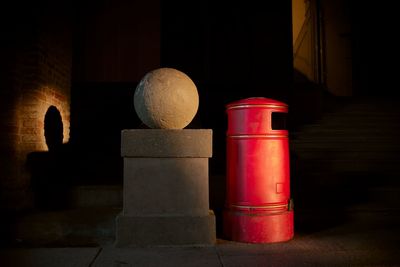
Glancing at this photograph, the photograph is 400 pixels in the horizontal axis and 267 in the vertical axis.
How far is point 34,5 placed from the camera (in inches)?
220

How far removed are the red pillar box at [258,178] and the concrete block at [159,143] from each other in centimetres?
55

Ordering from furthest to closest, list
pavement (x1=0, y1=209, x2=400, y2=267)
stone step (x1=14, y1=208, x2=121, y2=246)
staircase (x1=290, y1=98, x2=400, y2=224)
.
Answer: staircase (x1=290, y1=98, x2=400, y2=224)
stone step (x1=14, y1=208, x2=121, y2=246)
pavement (x1=0, y1=209, x2=400, y2=267)

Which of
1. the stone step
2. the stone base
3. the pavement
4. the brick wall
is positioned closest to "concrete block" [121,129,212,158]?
the stone base

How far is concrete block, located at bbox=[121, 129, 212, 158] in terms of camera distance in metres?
3.97

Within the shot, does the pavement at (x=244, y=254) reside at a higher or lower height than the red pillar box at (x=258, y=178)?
lower

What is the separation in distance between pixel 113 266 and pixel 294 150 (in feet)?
14.5

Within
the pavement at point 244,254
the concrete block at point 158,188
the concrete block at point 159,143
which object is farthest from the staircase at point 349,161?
the concrete block at point 159,143

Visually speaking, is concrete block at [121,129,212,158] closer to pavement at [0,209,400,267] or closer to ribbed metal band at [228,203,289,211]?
ribbed metal band at [228,203,289,211]

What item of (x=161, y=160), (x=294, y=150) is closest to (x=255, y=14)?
(x=294, y=150)

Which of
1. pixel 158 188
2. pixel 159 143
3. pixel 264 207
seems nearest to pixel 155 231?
pixel 158 188

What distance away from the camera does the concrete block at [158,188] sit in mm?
3978

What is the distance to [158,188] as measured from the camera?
3.99 meters

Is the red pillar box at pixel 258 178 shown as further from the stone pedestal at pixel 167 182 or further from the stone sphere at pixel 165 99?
the stone sphere at pixel 165 99

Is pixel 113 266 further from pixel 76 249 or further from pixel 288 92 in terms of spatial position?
pixel 288 92
